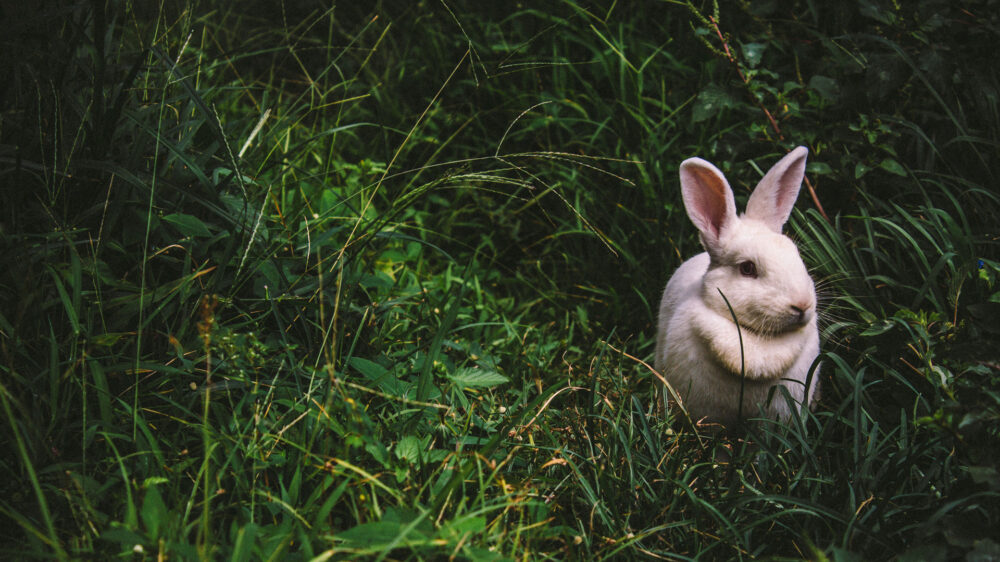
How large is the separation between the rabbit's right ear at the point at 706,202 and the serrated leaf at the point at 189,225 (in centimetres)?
168

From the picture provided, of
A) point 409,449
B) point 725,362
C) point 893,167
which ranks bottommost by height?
point 725,362

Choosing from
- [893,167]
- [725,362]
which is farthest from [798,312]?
[893,167]

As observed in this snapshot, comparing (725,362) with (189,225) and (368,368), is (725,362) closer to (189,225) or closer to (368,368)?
(368,368)

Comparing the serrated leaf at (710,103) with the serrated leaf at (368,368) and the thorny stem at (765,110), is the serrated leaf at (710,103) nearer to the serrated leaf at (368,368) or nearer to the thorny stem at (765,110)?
the thorny stem at (765,110)

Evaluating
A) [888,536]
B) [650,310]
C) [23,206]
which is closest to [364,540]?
[888,536]

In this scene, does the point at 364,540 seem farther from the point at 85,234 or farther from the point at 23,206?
the point at 23,206

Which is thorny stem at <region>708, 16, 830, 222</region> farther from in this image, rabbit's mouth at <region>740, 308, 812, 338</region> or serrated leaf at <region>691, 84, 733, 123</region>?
rabbit's mouth at <region>740, 308, 812, 338</region>

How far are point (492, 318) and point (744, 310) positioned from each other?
1.27 meters

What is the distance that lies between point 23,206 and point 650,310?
A: 97.9 inches

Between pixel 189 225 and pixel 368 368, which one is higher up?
A: pixel 189 225

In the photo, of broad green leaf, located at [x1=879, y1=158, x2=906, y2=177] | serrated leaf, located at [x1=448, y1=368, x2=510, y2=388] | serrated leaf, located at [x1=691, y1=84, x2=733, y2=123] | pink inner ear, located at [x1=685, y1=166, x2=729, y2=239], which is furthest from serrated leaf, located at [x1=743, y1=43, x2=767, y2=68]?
serrated leaf, located at [x1=448, y1=368, x2=510, y2=388]

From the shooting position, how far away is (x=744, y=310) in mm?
2535

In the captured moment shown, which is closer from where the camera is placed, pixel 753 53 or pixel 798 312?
pixel 798 312

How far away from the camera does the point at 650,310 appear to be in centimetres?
334
